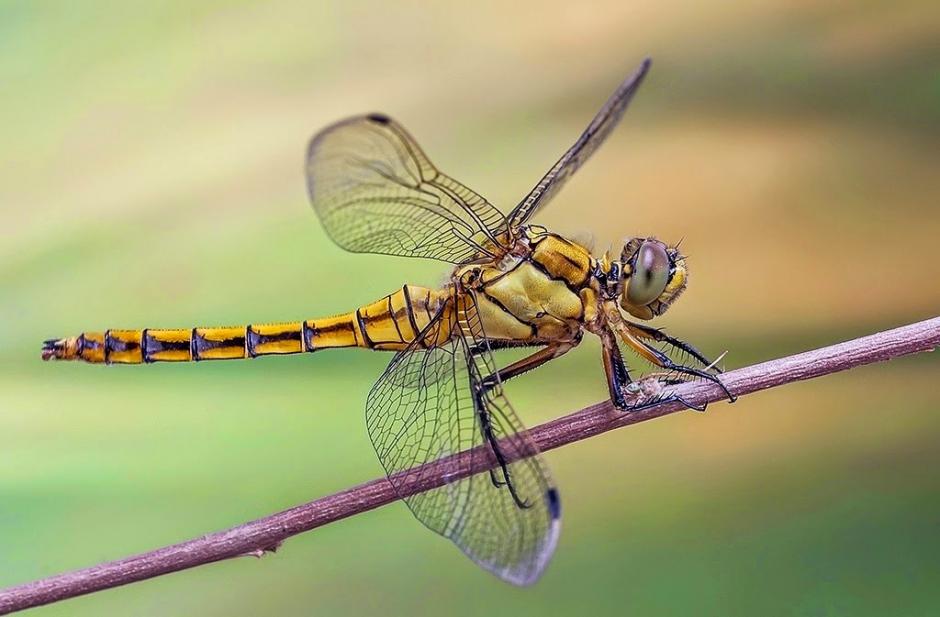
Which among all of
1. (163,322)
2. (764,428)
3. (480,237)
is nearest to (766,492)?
(764,428)

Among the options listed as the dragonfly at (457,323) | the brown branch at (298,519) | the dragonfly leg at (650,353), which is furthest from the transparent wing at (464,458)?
the dragonfly leg at (650,353)

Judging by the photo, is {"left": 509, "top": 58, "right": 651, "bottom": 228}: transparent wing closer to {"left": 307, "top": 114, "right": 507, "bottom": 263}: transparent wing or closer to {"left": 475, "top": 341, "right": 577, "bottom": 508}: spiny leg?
{"left": 307, "top": 114, "right": 507, "bottom": 263}: transparent wing

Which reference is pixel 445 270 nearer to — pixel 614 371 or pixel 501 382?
pixel 501 382

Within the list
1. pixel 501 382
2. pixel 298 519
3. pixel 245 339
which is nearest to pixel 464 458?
pixel 501 382

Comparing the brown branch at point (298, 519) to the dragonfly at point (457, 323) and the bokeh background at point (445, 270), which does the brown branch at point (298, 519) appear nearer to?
the dragonfly at point (457, 323)

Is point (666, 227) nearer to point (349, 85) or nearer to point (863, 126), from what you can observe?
point (863, 126)

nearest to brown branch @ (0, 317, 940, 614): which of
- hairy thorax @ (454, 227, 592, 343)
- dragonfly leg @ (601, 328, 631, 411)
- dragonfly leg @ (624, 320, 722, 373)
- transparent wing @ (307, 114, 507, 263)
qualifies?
dragonfly leg @ (601, 328, 631, 411)

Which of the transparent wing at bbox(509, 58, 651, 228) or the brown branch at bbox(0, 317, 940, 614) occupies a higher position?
the transparent wing at bbox(509, 58, 651, 228)
